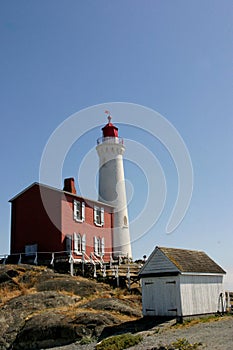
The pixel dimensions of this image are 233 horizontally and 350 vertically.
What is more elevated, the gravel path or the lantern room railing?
the lantern room railing

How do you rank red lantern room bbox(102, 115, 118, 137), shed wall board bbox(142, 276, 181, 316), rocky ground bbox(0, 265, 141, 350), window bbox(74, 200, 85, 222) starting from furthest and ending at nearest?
red lantern room bbox(102, 115, 118, 137) < window bbox(74, 200, 85, 222) < shed wall board bbox(142, 276, 181, 316) < rocky ground bbox(0, 265, 141, 350)

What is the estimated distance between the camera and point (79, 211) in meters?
34.8

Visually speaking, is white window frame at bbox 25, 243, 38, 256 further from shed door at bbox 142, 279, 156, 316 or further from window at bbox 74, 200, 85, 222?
shed door at bbox 142, 279, 156, 316

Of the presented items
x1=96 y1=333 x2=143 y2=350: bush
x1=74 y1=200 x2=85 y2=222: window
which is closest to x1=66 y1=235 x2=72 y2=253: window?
x1=74 y1=200 x2=85 y2=222: window

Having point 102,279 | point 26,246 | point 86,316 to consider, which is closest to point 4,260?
point 26,246

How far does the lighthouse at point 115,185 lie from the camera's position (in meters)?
39.8

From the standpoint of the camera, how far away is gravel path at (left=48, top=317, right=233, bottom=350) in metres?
14.1

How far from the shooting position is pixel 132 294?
2639 cm

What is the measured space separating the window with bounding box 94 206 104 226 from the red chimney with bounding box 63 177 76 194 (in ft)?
9.16

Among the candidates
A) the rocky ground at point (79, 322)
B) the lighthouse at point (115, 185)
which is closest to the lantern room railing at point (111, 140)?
the lighthouse at point (115, 185)

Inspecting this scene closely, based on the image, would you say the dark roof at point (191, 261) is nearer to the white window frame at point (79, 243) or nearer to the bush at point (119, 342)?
the bush at point (119, 342)

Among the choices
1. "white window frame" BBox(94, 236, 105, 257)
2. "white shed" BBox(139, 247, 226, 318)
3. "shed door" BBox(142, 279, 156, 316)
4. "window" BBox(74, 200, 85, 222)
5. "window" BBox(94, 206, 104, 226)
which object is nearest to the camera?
"white shed" BBox(139, 247, 226, 318)

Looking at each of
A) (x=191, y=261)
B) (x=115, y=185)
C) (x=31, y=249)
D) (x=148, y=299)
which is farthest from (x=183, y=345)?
(x=115, y=185)

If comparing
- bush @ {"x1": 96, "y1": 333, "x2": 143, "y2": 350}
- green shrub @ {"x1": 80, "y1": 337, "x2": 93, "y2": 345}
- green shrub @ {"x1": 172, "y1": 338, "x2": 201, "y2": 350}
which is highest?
green shrub @ {"x1": 172, "y1": 338, "x2": 201, "y2": 350}
